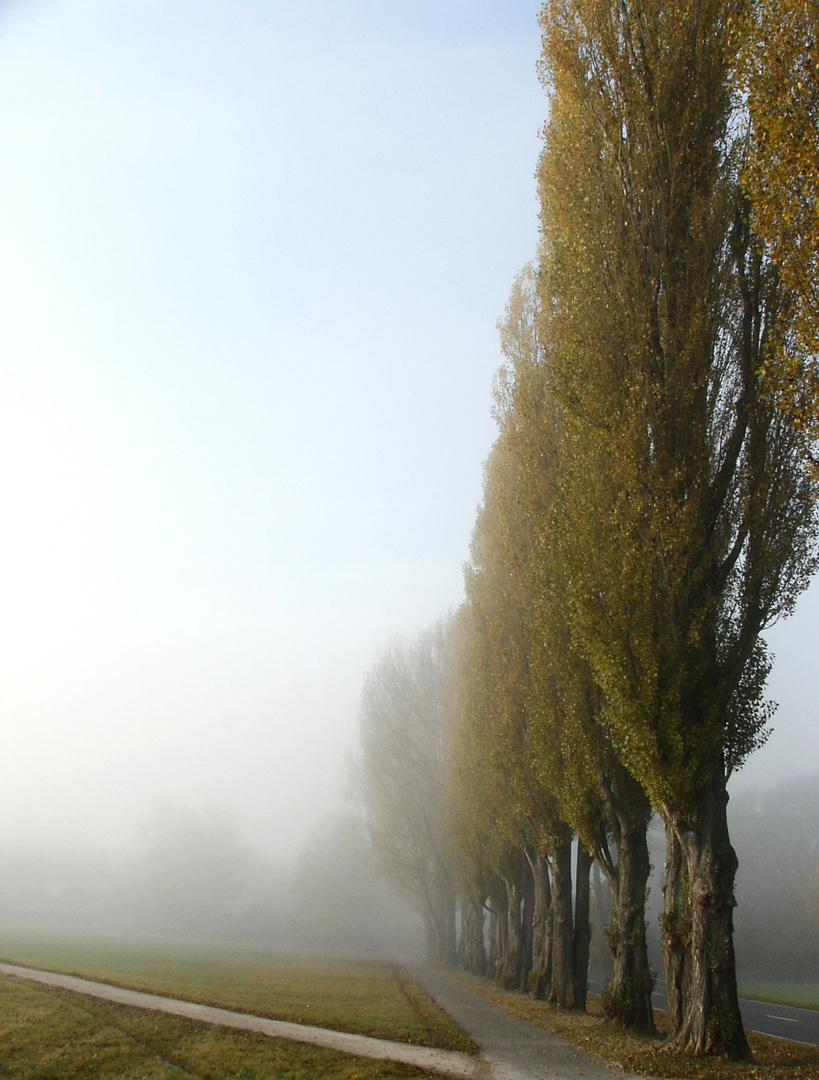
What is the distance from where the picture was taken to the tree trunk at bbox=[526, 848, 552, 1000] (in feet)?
75.5

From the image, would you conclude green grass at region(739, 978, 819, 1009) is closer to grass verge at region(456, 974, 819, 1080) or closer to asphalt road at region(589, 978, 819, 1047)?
asphalt road at region(589, 978, 819, 1047)

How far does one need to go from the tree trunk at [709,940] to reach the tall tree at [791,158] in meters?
5.75

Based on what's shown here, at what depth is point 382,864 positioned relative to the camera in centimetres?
4922

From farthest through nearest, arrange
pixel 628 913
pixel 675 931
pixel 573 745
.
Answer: pixel 573 745, pixel 628 913, pixel 675 931

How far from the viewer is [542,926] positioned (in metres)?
24.0

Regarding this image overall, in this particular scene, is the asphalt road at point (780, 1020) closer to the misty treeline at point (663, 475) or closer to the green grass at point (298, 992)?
the misty treeline at point (663, 475)

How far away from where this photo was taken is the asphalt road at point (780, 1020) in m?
16.8

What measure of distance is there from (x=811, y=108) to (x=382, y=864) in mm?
46627

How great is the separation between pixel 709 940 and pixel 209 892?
3707 inches

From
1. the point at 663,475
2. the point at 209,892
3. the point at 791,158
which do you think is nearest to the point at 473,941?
the point at 663,475

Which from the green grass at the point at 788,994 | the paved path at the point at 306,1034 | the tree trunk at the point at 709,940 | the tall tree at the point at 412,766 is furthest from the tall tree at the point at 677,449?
the tall tree at the point at 412,766

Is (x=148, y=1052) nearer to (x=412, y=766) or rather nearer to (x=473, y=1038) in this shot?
(x=473, y=1038)

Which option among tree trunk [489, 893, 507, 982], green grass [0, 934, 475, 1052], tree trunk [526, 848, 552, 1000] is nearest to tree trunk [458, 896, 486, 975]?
tree trunk [489, 893, 507, 982]

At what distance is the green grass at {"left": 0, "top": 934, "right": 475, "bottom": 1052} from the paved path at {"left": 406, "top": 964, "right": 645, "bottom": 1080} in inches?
18.1
